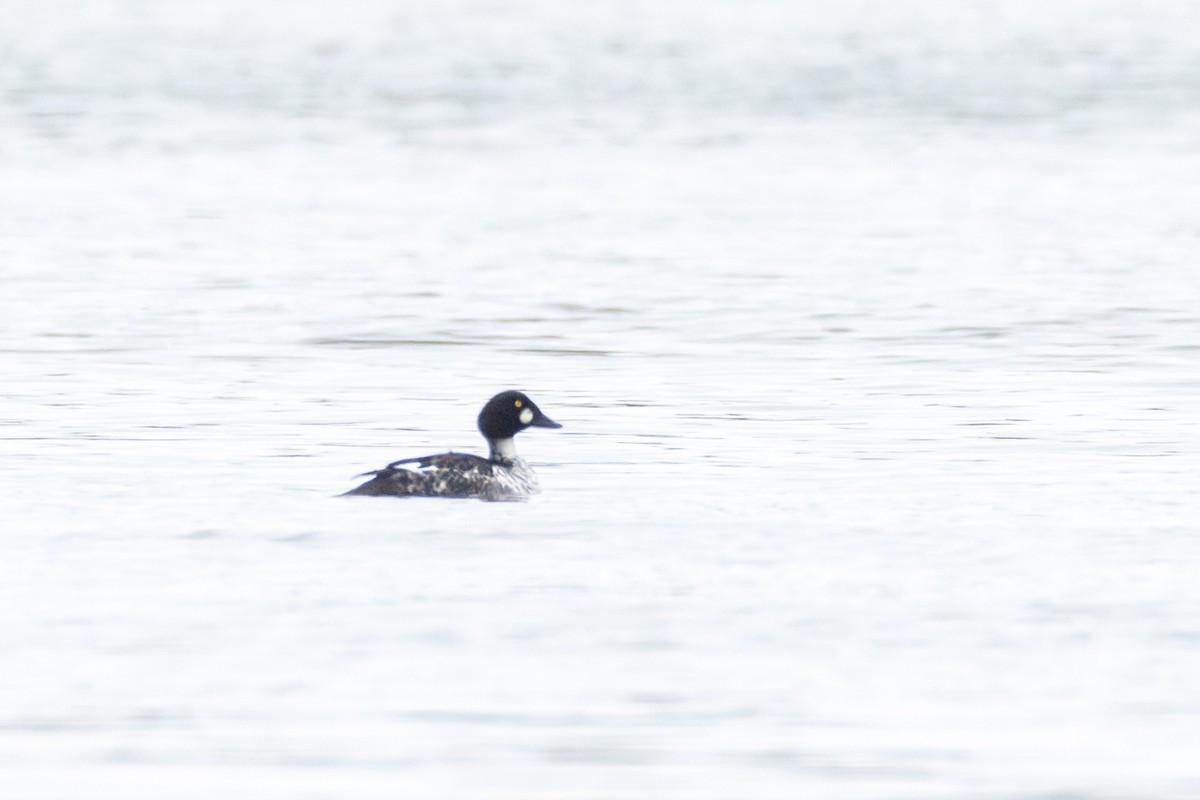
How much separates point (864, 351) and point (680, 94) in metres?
34.1

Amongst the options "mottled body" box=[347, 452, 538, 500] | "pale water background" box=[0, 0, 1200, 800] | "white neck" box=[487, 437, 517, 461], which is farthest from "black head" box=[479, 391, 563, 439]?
"mottled body" box=[347, 452, 538, 500]

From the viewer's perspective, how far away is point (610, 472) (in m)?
13.7

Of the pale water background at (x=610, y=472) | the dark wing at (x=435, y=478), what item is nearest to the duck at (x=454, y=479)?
the dark wing at (x=435, y=478)

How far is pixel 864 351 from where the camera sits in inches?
762

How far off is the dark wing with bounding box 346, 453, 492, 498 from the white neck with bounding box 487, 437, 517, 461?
1.42 ft

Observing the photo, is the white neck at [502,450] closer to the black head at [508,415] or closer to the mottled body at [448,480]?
the black head at [508,415]

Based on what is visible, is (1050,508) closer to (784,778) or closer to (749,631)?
(749,631)

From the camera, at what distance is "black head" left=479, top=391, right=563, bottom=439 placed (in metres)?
13.9

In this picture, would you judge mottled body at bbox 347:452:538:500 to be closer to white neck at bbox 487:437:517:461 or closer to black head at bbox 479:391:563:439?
white neck at bbox 487:437:517:461

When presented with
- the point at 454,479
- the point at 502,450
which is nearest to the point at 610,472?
the point at 502,450

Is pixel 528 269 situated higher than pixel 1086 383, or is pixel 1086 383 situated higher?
pixel 528 269

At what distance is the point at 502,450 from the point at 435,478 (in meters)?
0.85

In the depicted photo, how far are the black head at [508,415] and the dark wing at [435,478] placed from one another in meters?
0.83

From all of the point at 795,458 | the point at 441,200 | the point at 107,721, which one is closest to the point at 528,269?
the point at 441,200
